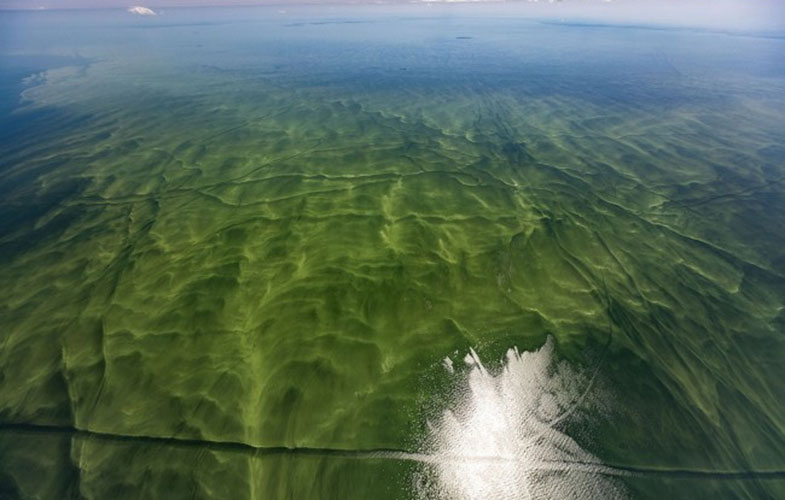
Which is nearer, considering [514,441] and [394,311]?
[514,441]

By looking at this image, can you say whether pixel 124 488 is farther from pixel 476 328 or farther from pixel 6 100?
pixel 6 100

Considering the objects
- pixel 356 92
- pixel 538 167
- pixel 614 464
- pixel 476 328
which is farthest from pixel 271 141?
pixel 614 464

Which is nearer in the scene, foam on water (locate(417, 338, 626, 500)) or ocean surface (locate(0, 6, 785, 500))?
foam on water (locate(417, 338, 626, 500))

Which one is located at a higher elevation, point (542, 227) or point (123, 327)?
point (542, 227)

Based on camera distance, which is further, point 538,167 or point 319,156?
point 319,156

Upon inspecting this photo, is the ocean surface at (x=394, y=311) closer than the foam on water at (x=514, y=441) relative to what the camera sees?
No
